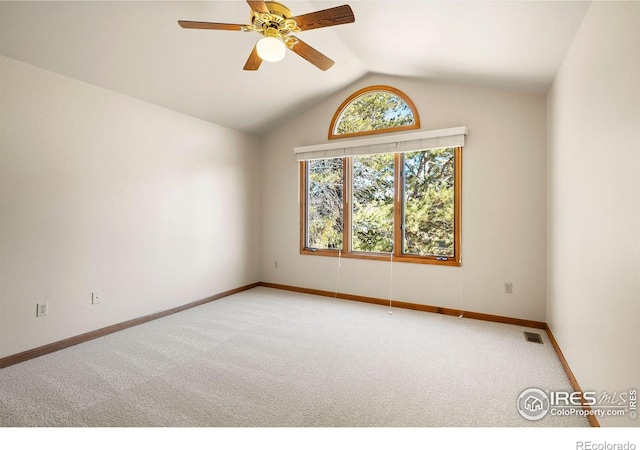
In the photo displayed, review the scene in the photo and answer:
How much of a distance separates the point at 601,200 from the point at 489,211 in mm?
1869

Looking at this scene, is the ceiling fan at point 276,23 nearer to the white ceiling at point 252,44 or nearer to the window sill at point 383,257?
the white ceiling at point 252,44

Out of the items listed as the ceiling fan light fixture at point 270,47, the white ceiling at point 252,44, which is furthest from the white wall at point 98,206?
the ceiling fan light fixture at point 270,47

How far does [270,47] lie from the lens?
198cm

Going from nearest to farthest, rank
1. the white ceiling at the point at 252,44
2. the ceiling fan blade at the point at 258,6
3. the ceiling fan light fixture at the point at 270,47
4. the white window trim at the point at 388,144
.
A: the ceiling fan blade at the point at 258,6 < the ceiling fan light fixture at the point at 270,47 < the white ceiling at the point at 252,44 < the white window trim at the point at 388,144

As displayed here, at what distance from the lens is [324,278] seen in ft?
15.0

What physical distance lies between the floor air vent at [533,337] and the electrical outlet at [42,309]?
14.3 feet

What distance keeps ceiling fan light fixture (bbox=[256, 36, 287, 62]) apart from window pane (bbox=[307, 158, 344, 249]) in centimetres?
→ 254

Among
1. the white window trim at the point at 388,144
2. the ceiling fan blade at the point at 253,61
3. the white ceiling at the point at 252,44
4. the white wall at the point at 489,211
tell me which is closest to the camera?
the white ceiling at the point at 252,44

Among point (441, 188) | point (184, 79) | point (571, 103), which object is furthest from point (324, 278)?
point (571, 103)

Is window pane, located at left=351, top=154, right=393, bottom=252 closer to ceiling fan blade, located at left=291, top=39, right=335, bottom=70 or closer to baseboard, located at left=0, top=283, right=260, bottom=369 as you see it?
ceiling fan blade, located at left=291, top=39, right=335, bottom=70

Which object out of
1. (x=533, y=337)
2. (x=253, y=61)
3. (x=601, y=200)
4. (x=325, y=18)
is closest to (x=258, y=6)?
(x=325, y=18)

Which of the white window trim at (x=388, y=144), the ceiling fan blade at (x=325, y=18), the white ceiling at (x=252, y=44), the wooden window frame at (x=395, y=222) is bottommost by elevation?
the wooden window frame at (x=395, y=222)

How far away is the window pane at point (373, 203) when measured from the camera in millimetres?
4145

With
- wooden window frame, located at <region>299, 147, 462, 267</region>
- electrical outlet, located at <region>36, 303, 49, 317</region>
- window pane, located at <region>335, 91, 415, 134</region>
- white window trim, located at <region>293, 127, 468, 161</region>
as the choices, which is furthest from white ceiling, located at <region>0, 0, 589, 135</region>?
electrical outlet, located at <region>36, 303, 49, 317</region>
